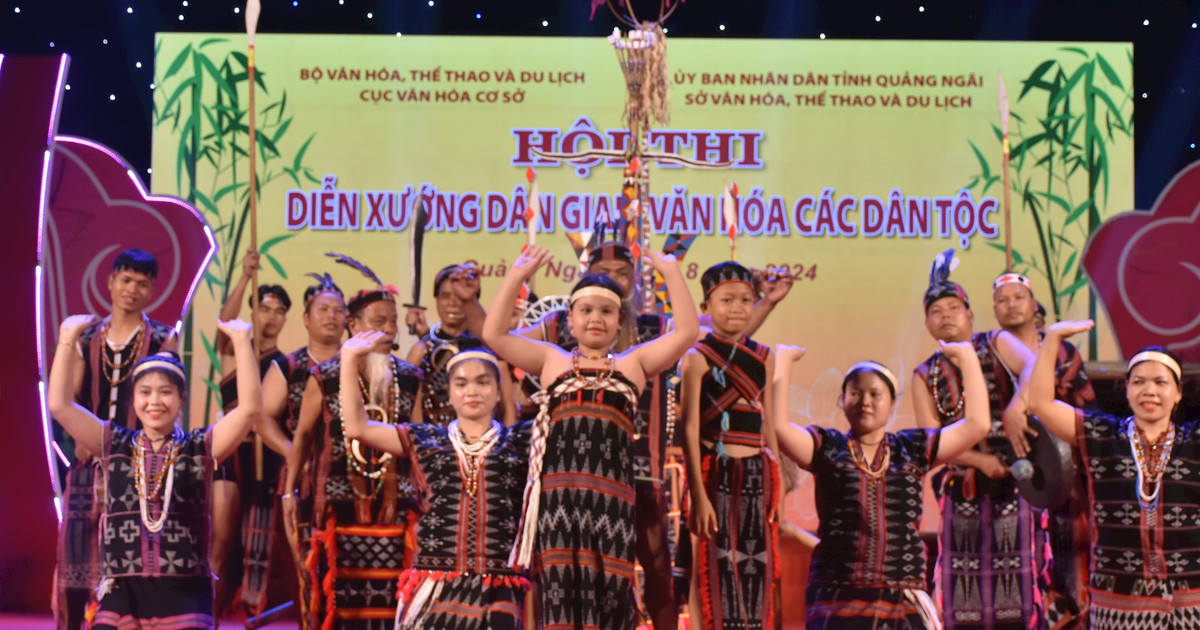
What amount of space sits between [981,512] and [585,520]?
1.90 metres

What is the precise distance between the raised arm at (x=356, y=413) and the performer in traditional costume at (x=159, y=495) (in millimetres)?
337

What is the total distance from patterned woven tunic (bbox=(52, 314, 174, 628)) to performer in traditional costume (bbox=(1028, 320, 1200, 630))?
138 inches

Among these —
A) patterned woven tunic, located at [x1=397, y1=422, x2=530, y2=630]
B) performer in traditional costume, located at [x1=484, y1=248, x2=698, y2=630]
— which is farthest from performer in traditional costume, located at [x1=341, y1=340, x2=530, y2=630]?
performer in traditional costume, located at [x1=484, y1=248, x2=698, y2=630]

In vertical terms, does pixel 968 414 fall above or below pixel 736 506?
above

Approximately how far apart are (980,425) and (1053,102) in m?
3.33

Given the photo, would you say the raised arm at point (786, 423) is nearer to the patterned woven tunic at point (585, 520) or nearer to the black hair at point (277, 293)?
the patterned woven tunic at point (585, 520)

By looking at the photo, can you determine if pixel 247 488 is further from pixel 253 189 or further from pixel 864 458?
pixel 864 458

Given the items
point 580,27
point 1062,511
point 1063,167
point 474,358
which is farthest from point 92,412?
point 1063,167

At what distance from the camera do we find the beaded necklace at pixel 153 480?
467 centimetres

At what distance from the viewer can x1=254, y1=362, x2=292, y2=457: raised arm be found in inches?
225

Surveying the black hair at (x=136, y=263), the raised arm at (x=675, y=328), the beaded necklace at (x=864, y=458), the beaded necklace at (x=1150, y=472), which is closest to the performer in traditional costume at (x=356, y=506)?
the black hair at (x=136, y=263)

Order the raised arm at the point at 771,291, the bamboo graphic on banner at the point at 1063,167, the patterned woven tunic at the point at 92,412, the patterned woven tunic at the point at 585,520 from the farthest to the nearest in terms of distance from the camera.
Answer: the bamboo graphic on banner at the point at 1063,167 → the raised arm at the point at 771,291 → the patterned woven tunic at the point at 92,412 → the patterned woven tunic at the point at 585,520

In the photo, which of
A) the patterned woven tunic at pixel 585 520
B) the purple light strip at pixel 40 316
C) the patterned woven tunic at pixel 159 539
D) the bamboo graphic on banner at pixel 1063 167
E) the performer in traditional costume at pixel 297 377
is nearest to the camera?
the patterned woven tunic at pixel 585 520

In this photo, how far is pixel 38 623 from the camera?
267 inches
